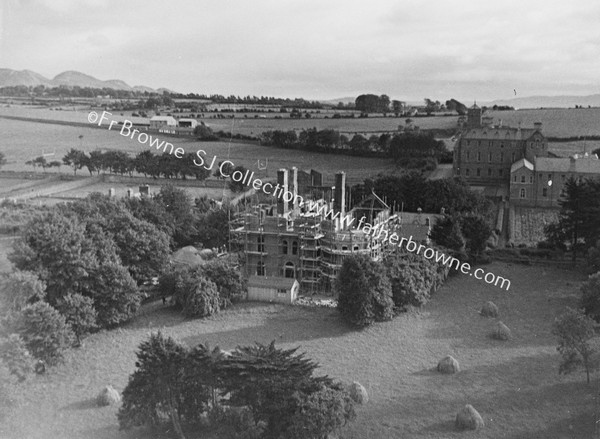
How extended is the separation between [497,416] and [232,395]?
23.3ft

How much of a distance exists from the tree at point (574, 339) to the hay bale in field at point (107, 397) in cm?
1268

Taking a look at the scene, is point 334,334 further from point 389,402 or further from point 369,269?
point 389,402

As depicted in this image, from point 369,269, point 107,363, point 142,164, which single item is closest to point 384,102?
point 142,164

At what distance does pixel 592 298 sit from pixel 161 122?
188 feet

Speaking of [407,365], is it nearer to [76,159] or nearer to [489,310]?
[489,310]

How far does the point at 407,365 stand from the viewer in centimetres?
1905

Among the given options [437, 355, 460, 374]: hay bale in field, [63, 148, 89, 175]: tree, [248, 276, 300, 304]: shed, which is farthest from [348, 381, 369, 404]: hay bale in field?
[63, 148, 89, 175]: tree

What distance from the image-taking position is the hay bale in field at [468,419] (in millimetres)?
15055

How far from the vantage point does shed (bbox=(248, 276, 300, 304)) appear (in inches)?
981

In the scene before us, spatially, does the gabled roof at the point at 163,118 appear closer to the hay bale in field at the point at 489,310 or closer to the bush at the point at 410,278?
the bush at the point at 410,278

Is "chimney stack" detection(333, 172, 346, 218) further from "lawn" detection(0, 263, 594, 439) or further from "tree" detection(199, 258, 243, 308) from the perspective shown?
"tree" detection(199, 258, 243, 308)

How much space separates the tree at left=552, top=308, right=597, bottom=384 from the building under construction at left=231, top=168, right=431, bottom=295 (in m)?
9.74

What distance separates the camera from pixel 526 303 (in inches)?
979

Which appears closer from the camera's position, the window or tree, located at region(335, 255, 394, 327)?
tree, located at region(335, 255, 394, 327)
